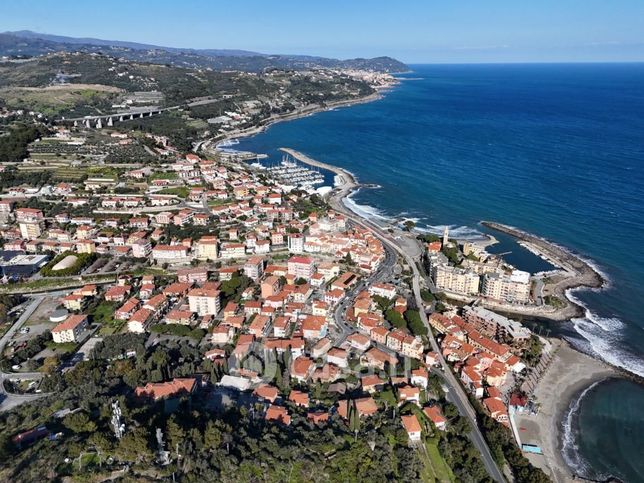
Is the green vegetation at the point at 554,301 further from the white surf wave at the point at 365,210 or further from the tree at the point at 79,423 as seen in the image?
the tree at the point at 79,423

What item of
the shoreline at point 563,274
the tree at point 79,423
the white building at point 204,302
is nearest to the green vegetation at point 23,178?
the white building at point 204,302

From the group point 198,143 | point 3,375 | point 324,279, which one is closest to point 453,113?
point 198,143

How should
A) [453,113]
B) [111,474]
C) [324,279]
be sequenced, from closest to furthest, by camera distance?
1. [111,474]
2. [324,279]
3. [453,113]

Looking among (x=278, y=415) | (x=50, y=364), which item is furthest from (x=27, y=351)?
(x=278, y=415)

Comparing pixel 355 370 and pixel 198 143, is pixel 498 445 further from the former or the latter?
pixel 198 143

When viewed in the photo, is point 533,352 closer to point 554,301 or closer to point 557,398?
point 557,398

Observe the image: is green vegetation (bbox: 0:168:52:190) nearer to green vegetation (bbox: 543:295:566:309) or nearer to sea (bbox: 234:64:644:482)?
sea (bbox: 234:64:644:482)
